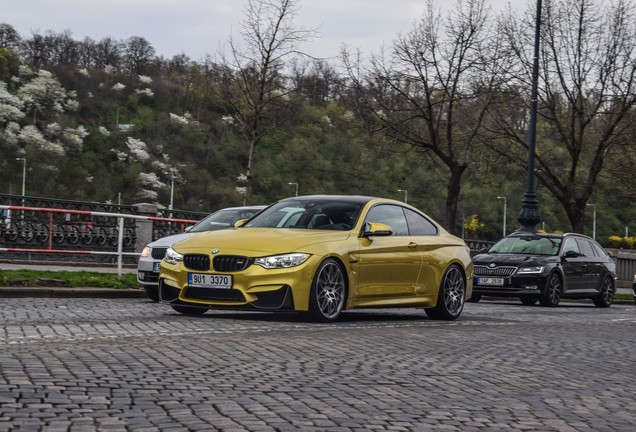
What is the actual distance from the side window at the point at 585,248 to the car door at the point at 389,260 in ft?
36.5

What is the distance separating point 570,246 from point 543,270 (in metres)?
1.68

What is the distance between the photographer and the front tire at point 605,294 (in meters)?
25.4

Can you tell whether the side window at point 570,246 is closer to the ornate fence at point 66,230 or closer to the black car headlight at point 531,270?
the black car headlight at point 531,270

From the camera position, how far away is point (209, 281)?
1249 centimetres

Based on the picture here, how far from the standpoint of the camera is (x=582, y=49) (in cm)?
3666

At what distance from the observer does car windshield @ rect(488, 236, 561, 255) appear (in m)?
23.8

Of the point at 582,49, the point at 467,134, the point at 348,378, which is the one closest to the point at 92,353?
the point at 348,378

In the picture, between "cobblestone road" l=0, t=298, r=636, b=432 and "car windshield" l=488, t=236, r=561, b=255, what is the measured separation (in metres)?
11.0

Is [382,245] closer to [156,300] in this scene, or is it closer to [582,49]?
[156,300]

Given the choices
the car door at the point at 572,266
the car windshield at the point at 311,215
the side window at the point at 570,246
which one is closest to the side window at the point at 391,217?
the car windshield at the point at 311,215

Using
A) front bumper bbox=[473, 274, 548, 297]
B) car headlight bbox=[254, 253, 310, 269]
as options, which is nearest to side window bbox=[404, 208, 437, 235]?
car headlight bbox=[254, 253, 310, 269]

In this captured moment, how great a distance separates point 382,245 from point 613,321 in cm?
516

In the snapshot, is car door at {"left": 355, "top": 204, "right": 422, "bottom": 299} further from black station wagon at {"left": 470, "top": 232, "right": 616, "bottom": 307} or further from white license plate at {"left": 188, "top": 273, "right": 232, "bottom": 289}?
black station wagon at {"left": 470, "top": 232, "right": 616, "bottom": 307}

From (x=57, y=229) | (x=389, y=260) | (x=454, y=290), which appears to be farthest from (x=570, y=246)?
(x=389, y=260)
